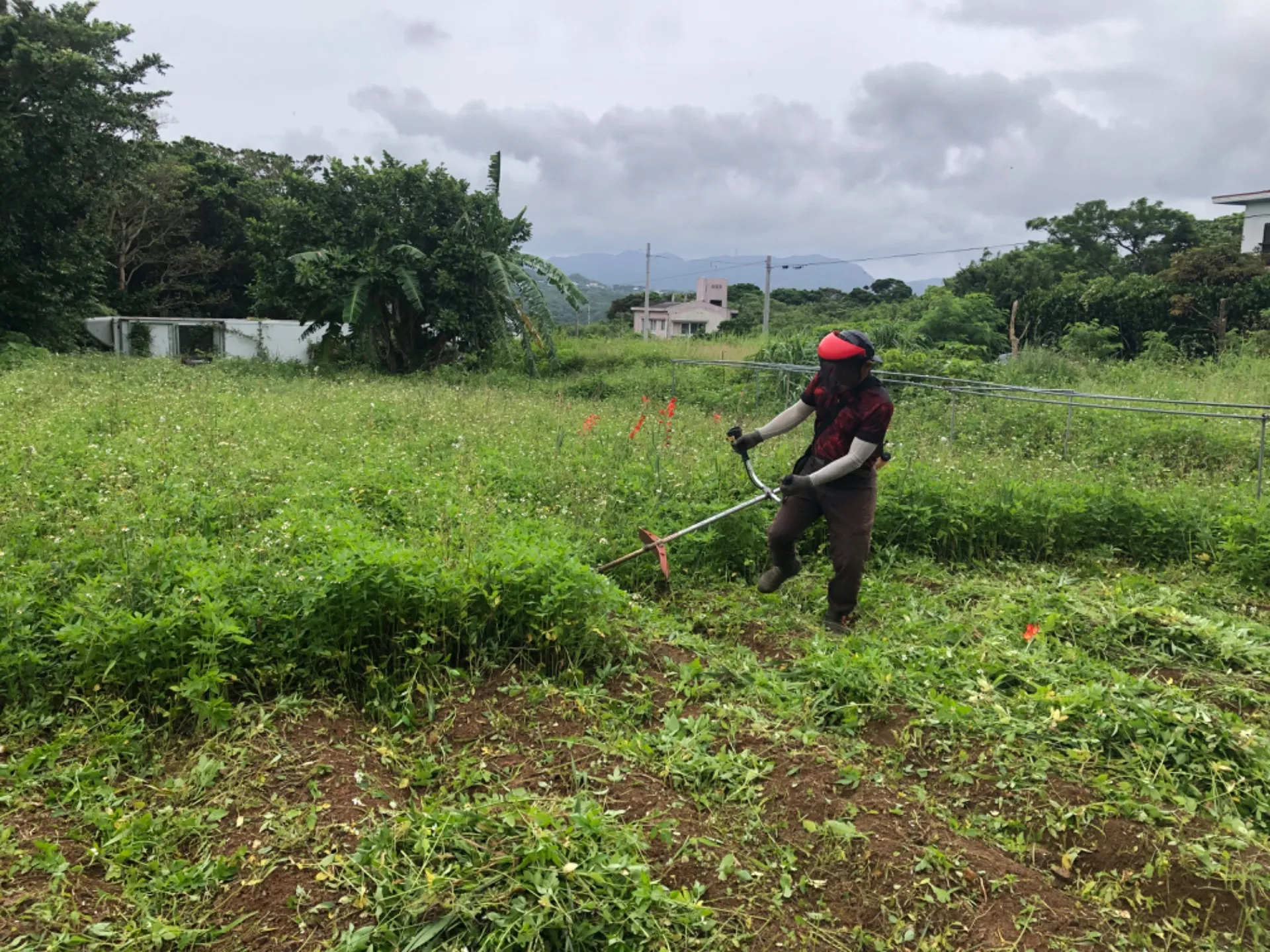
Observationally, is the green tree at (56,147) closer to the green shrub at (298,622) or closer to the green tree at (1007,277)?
the green shrub at (298,622)

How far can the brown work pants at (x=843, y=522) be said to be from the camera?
16.5 ft

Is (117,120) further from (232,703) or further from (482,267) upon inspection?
(232,703)

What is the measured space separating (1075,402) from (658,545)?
6.71m

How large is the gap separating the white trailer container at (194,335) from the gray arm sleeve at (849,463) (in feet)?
68.3

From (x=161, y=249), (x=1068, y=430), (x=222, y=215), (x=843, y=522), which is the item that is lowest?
(x=843, y=522)

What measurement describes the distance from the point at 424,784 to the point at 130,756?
1173 millimetres

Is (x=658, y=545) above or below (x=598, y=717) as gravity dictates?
above

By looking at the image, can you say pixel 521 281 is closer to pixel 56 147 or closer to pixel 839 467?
pixel 56 147


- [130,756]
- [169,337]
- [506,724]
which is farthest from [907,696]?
[169,337]

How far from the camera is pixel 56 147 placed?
55.1 ft

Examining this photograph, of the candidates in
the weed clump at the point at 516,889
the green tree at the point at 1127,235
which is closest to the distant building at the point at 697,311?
the green tree at the point at 1127,235

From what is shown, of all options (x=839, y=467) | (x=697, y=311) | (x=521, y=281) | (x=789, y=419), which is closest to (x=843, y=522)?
(x=839, y=467)

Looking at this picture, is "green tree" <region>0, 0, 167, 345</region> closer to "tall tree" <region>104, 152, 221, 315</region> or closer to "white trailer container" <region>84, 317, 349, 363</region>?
"white trailer container" <region>84, 317, 349, 363</region>

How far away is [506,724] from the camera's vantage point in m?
3.63
